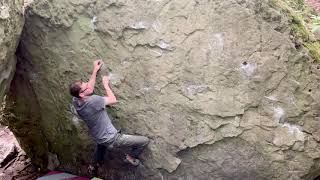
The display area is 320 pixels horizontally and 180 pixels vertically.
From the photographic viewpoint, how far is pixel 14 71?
632 centimetres

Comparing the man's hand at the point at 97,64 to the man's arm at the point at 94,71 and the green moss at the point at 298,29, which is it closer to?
the man's arm at the point at 94,71

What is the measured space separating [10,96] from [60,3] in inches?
83.0

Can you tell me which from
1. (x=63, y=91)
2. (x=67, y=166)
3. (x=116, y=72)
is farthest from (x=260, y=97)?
(x=67, y=166)

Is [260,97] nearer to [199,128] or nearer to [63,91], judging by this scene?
[199,128]

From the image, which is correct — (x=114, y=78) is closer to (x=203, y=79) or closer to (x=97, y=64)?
(x=97, y=64)

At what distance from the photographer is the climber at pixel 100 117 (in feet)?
18.0

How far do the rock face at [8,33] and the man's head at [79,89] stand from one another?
0.92 meters

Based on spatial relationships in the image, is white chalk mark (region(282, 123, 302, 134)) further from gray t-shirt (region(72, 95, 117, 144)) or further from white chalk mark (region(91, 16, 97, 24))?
white chalk mark (region(91, 16, 97, 24))

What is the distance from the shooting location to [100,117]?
557cm

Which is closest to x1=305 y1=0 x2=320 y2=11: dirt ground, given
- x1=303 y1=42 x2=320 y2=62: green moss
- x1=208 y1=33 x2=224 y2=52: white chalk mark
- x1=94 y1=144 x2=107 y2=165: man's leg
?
x1=303 y1=42 x2=320 y2=62: green moss

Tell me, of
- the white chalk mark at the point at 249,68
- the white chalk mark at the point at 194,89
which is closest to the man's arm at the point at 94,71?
the white chalk mark at the point at 194,89

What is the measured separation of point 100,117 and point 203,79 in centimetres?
138

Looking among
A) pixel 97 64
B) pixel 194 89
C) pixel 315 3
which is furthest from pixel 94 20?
pixel 315 3

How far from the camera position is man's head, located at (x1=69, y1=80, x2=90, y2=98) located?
17.7ft
